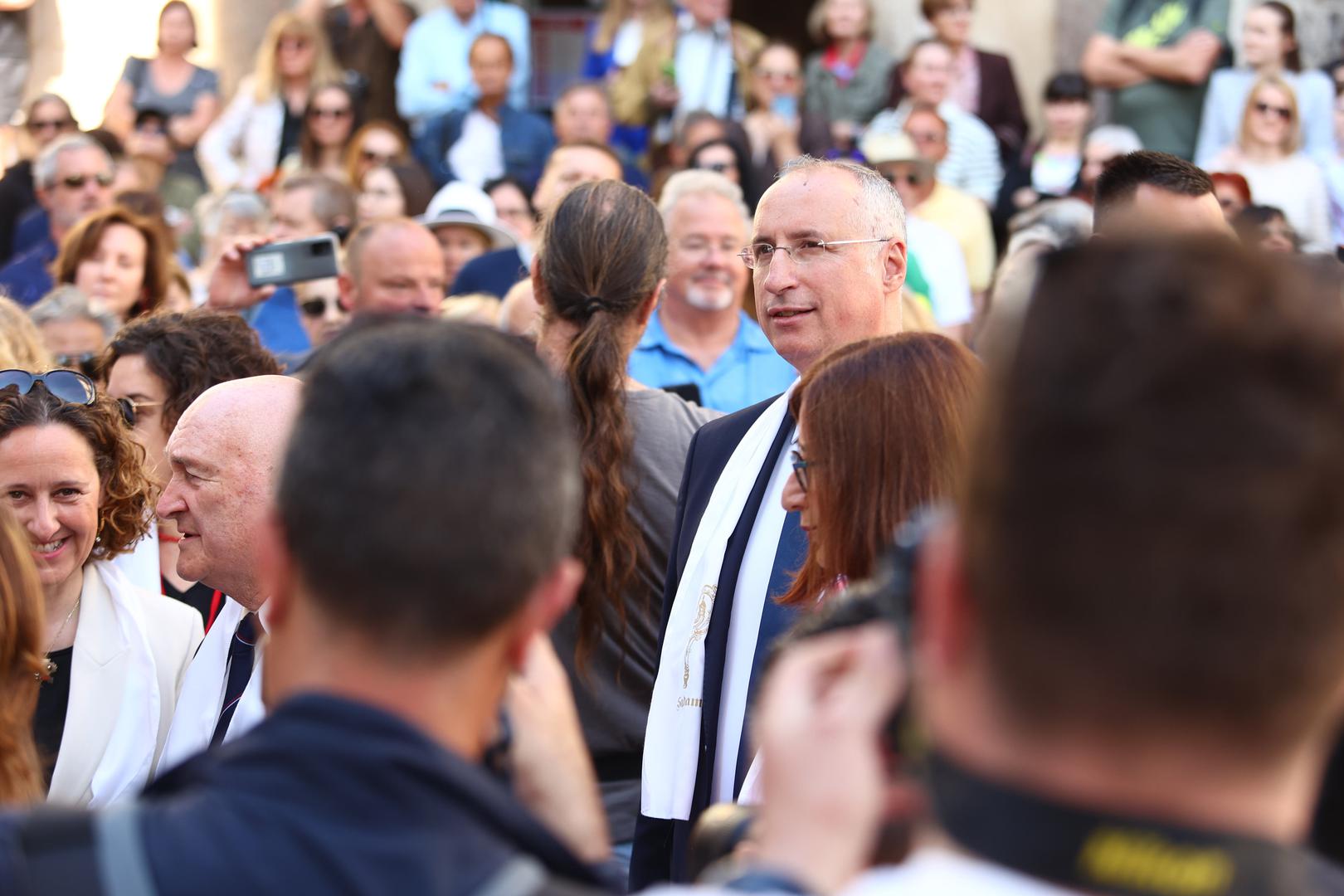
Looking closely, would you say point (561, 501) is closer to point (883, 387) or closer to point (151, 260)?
point (883, 387)

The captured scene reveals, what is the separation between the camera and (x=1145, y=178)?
396cm

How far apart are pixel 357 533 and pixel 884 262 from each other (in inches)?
103

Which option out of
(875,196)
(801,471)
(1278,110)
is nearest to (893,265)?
(875,196)

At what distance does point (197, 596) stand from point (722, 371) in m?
1.94

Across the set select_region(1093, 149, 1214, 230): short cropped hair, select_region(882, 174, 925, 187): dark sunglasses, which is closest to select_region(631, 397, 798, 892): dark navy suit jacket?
select_region(1093, 149, 1214, 230): short cropped hair

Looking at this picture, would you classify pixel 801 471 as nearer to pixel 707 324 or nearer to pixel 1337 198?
pixel 707 324

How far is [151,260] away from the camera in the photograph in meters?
6.29

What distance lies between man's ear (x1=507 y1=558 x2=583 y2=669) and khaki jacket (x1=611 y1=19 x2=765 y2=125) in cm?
790

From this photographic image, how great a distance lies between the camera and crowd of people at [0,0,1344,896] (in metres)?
1.10

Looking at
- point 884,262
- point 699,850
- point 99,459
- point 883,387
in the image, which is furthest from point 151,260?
point 699,850

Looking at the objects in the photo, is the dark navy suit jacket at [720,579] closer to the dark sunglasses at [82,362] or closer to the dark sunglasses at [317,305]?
the dark sunglasses at [82,362]

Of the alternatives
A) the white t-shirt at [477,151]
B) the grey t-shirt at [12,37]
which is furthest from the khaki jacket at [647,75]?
the grey t-shirt at [12,37]

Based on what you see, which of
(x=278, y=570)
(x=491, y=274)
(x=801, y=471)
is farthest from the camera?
(x=491, y=274)

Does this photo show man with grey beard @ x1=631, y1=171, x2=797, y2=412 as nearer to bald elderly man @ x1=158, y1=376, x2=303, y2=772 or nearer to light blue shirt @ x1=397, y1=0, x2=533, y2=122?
bald elderly man @ x1=158, y1=376, x2=303, y2=772
